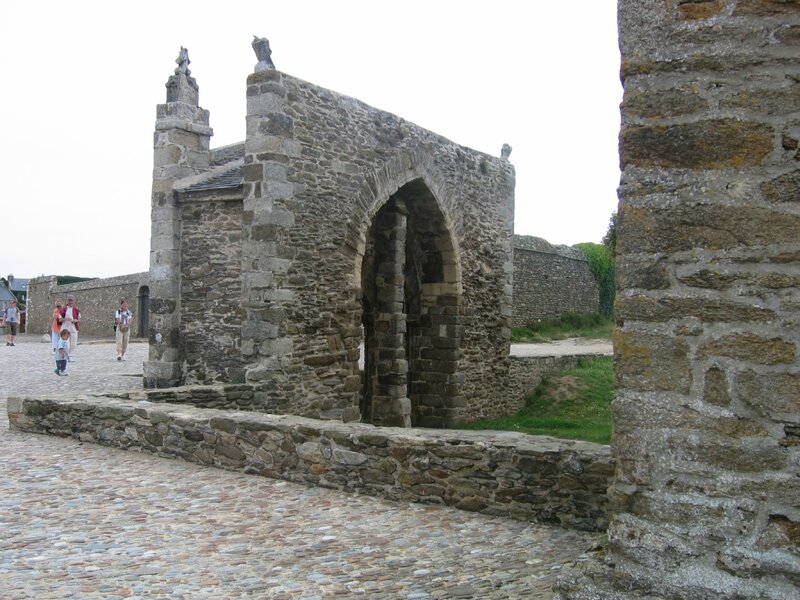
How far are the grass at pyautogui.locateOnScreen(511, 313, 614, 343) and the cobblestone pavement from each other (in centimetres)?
2043

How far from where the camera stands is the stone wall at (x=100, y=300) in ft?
94.6

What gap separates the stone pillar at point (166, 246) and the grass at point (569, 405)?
217 inches

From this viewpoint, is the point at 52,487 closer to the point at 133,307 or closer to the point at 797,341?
the point at 797,341

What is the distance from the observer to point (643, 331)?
10.5 feet

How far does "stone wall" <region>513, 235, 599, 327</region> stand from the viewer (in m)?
26.7

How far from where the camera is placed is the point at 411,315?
1543 centimetres

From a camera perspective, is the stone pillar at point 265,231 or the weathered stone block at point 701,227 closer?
the weathered stone block at point 701,227

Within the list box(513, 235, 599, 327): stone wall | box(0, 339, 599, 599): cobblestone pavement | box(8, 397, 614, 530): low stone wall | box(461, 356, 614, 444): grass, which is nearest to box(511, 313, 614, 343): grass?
box(513, 235, 599, 327): stone wall

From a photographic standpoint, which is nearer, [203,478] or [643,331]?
[643,331]

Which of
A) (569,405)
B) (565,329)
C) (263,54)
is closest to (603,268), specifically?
(565,329)

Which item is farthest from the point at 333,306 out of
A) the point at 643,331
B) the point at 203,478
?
the point at 643,331

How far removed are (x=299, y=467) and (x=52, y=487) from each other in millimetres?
1849

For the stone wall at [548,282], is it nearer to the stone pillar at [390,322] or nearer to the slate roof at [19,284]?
the stone pillar at [390,322]

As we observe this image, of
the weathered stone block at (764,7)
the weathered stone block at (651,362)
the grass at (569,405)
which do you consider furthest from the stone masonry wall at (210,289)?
the weathered stone block at (764,7)
